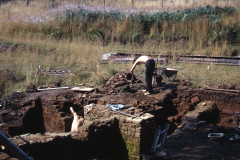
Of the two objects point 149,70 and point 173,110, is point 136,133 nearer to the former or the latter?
point 149,70

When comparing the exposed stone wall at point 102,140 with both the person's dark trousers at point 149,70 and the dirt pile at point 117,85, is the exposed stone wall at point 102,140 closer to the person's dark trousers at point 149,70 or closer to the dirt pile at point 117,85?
the dirt pile at point 117,85

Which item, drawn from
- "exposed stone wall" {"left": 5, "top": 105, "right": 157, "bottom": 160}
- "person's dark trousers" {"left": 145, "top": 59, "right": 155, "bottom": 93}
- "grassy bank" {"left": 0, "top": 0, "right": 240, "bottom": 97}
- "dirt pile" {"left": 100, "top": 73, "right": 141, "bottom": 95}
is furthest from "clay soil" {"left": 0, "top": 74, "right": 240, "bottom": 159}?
"grassy bank" {"left": 0, "top": 0, "right": 240, "bottom": 97}

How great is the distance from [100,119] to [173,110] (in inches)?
150

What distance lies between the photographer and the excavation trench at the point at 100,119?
253 inches

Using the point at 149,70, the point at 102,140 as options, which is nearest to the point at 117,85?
the point at 149,70

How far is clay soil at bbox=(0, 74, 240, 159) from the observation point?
21.3ft

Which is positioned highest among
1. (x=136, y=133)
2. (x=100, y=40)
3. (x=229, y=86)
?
(x=100, y=40)

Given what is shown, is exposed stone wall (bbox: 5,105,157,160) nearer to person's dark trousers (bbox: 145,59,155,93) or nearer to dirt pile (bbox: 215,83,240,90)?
person's dark trousers (bbox: 145,59,155,93)

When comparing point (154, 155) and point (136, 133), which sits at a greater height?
point (136, 133)

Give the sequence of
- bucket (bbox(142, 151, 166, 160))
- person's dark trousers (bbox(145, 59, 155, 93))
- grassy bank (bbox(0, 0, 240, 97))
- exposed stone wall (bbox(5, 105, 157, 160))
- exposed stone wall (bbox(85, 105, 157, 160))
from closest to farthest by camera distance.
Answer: bucket (bbox(142, 151, 166, 160))
exposed stone wall (bbox(5, 105, 157, 160))
exposed stone wall (bbox(85, 105, 157, 160))
person's dark trousers (bbox(145, 59, 155, 93))
grassy bank (bbox(0, 0, 240, 97))

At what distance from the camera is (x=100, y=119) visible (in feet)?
23.8

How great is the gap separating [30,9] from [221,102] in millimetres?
22235

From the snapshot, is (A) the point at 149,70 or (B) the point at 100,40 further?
(B) the point at 100,40

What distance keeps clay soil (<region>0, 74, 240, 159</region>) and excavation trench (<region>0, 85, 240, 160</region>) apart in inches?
1.3
